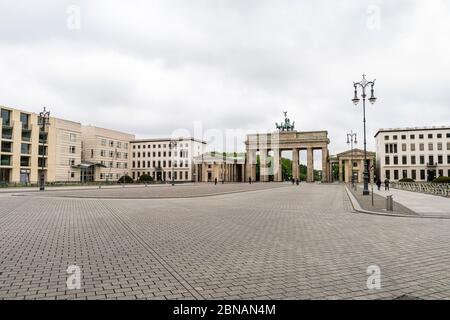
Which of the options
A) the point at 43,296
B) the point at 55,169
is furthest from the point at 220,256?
the point at 55,169

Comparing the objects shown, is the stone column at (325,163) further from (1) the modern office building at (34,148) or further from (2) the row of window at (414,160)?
(1) the modern office building at (34,148)

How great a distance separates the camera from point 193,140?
124 m

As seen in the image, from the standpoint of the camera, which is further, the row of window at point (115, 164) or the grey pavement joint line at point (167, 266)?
the row of window at point (115, 164)

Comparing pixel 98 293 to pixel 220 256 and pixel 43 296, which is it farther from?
pixel 220 256

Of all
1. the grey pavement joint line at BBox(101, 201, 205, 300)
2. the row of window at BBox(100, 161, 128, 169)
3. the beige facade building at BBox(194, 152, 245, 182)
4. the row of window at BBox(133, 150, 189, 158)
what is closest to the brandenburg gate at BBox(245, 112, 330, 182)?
the beige facade building at BBox(194, 152, 245, 182)

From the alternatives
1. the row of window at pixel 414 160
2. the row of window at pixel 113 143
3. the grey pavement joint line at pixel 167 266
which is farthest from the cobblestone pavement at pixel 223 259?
the row of window at pixel 414 160

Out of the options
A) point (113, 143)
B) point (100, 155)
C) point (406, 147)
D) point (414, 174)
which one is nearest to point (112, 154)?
point (113, 143)

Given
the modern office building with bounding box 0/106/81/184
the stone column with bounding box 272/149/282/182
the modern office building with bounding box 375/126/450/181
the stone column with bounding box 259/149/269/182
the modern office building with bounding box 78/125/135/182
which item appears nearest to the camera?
the modern office building with bounding box 0/106/81/184

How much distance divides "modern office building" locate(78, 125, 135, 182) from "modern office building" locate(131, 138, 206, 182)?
10.5 meters

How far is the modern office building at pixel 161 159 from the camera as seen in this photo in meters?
120

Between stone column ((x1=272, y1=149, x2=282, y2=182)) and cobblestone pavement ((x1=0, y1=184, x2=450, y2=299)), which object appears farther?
stone column ((x1=272, y1=149, x2=282, y2=182))

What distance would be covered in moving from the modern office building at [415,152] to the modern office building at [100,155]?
82897 millimetres

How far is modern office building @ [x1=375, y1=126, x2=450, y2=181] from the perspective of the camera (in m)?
92.9

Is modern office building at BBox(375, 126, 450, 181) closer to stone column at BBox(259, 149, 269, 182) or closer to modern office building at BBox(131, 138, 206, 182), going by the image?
stone column at BBox(259, 149, 269, 182)
